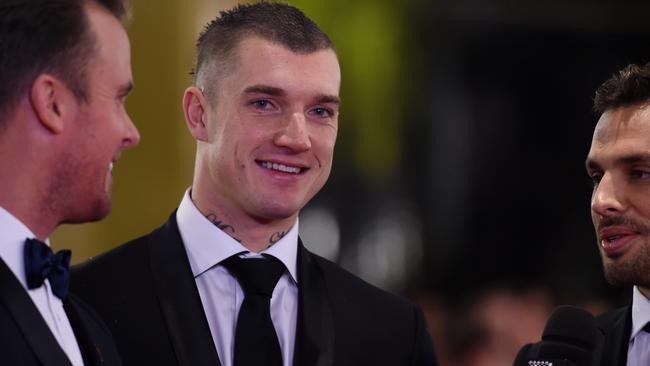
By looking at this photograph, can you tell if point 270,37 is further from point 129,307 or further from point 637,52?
point 637,52

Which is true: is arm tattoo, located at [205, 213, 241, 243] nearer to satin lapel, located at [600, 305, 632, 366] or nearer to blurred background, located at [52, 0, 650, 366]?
satin lapel, located at [600, 305, 632, 366]

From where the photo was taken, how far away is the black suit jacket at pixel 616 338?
2701 mm

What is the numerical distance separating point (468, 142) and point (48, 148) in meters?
5.02

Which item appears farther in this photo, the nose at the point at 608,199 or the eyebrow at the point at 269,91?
the nose at the point at 608,199

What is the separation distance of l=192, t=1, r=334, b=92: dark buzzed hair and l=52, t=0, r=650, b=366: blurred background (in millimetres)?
3231

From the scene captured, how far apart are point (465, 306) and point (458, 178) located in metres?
1.31

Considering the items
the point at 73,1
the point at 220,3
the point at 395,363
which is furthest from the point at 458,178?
the point at 73,1

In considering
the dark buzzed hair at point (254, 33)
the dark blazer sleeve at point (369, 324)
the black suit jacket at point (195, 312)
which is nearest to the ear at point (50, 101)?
the black suit jacket at point (195, 312)

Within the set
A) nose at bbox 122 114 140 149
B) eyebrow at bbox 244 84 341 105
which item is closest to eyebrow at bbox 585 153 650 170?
eyebrow at bbox 244 84 341 105

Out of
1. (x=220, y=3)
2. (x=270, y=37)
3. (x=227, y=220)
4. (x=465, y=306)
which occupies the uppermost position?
(x=220, y=3)

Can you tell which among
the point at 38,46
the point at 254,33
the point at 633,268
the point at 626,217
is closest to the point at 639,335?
the point at 633,268

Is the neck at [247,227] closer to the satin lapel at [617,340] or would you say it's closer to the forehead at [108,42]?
the forehead at [108,42]

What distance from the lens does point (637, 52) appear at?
6605 millimetres

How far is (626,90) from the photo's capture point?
A: 9.18 ft
